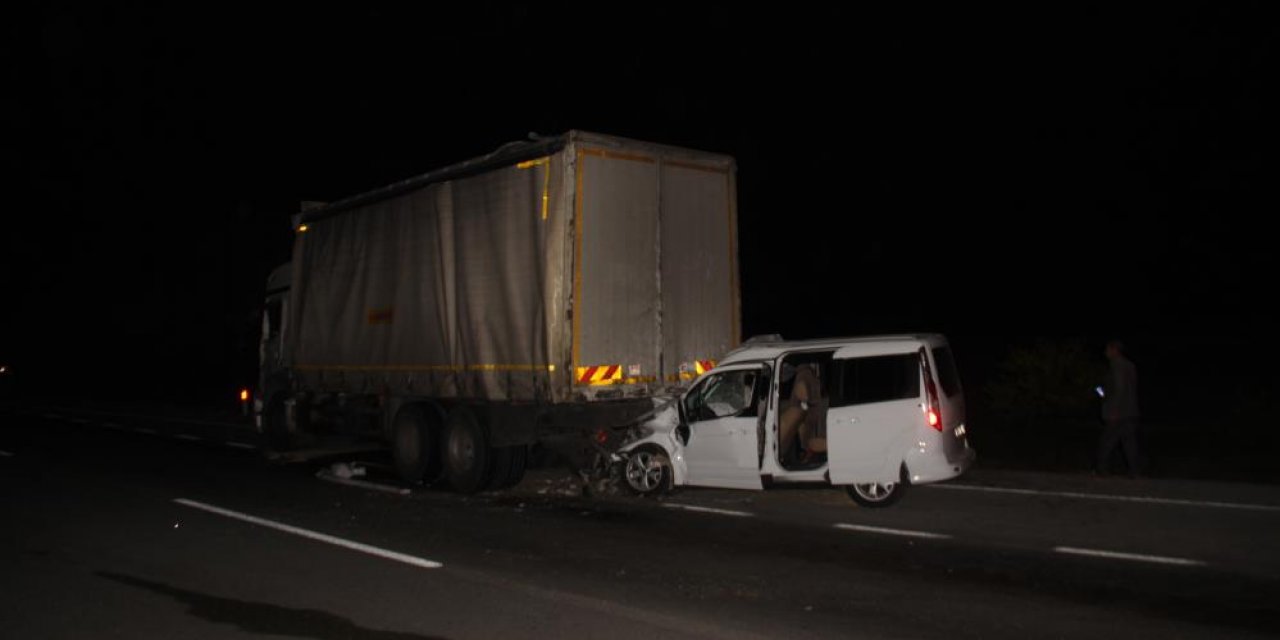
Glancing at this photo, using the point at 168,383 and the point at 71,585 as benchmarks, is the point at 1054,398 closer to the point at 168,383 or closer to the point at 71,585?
the point at 71,585

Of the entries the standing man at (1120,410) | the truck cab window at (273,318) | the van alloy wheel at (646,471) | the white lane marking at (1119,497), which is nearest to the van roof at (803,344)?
the van alloy wheel at (646,471)

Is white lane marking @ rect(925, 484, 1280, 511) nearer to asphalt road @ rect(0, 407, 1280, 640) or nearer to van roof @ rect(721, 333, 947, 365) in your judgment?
asphalt road @ rect(0, 407, 1280, 640)

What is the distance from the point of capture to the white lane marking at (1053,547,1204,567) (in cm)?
743

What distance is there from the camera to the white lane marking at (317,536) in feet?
26.2

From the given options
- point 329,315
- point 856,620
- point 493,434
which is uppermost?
point 329,315

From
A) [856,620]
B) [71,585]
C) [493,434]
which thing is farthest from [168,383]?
[856,620]

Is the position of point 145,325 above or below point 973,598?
above

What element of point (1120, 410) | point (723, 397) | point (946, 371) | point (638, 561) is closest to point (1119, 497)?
point (1120, 410)

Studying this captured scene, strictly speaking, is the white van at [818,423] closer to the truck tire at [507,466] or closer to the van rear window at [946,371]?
the van rear window at [946,371]

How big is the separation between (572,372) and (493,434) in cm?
168

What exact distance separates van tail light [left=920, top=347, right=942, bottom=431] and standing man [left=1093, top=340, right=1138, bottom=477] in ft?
11.2

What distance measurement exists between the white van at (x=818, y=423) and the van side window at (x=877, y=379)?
1 centimetres

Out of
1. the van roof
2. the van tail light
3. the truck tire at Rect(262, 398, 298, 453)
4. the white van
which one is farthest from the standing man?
the truck tire at Rect(262, 398, 298, 453)

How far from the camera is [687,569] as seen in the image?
24.7 feet
